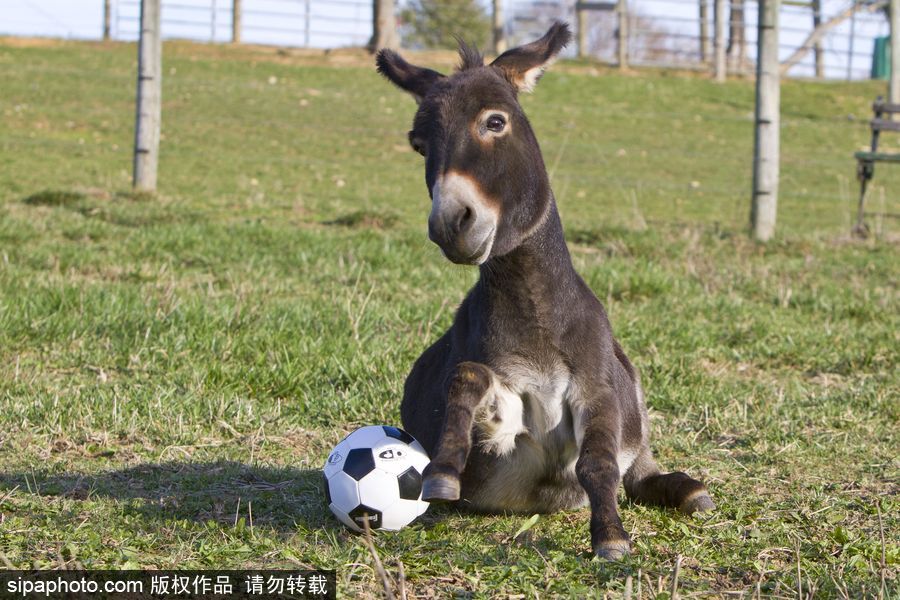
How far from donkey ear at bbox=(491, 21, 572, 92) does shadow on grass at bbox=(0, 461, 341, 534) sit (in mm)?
1733

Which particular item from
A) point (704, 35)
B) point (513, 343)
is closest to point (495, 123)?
point (513, 343)

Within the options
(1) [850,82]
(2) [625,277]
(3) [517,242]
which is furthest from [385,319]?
(1) [850,82]

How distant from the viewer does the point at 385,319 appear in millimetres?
6887

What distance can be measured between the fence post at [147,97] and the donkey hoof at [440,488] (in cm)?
944

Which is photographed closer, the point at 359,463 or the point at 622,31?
the point at 359,463

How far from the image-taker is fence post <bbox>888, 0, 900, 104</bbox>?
14367 millimetres

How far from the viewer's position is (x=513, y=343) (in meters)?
3.67

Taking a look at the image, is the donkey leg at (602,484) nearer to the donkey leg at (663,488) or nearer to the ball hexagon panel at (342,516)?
the donkey leg at (663,488)

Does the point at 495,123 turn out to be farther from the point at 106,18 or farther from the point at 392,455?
the point at 106,18

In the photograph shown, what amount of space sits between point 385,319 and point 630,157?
45.0ft

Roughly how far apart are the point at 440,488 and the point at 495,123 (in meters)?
1.18

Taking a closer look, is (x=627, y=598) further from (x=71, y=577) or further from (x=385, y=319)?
(x=385, y=319)

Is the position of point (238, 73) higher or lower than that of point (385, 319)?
higher

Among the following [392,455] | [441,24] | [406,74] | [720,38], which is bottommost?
[392,455]
